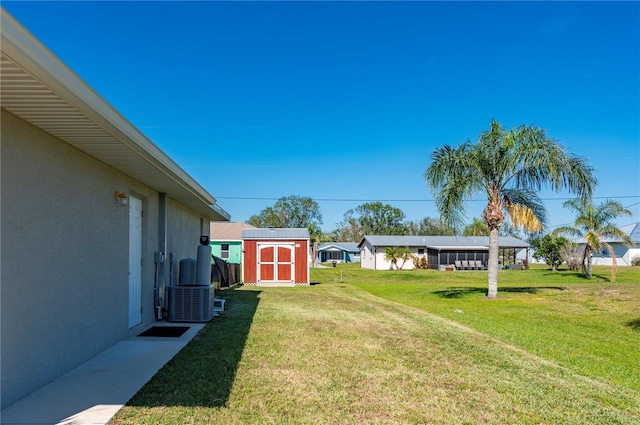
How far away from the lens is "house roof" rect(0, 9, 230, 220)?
8.41 feet

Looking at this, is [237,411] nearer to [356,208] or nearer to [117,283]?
[117,283]

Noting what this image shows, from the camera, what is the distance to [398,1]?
11.5 meters

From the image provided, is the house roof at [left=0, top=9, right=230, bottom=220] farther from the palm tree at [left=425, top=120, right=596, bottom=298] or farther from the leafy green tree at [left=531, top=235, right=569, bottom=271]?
the leafy green tree at [left=531, top=235, right=569, bottom=271]

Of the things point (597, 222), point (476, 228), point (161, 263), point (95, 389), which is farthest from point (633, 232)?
point (95, 389)

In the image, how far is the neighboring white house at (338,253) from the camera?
2211 inches

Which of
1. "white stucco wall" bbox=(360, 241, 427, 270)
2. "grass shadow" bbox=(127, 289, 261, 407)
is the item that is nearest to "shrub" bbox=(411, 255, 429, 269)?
"white stucco wall" bbox=(360, 241, 427, 270)

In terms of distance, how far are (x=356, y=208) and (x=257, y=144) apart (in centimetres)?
4572

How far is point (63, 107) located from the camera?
3482 mm

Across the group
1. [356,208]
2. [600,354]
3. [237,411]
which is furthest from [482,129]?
[356,208]

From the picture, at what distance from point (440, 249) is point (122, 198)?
32.5m

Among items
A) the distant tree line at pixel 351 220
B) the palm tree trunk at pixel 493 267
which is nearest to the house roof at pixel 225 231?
the palm tree trunk at pixel 493 267

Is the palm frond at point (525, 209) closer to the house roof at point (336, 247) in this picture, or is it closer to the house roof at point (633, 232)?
the house roof at point (633, 232)

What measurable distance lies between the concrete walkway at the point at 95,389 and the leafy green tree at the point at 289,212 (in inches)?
2139

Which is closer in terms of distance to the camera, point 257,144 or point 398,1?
point 398,1
